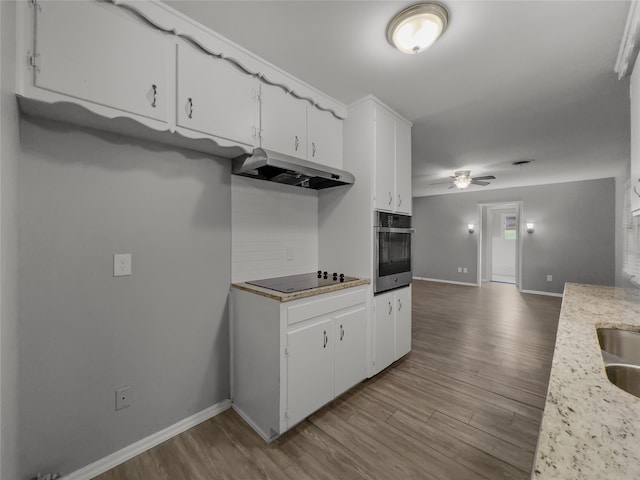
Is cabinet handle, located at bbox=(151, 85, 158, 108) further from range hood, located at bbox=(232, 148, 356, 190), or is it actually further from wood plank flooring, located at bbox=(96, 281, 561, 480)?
wood plank flooring, located at bbox=(96, 281, 561, 480)

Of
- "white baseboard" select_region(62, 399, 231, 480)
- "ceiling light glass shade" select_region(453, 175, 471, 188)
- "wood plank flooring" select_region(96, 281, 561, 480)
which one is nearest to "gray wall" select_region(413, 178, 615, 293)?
"ceiling light glass shade" select_region(453, 175, 471, 188)

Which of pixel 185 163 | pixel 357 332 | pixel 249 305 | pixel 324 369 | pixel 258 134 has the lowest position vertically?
pixel 324 369

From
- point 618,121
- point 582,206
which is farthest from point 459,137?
point 582,206

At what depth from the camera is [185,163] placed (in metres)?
1.85

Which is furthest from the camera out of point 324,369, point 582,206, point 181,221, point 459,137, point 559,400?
point 582,206

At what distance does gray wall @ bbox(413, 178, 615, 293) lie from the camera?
5406 mm


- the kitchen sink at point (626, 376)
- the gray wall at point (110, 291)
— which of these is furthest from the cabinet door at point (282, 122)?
the kitchen sink at point (626, 376)

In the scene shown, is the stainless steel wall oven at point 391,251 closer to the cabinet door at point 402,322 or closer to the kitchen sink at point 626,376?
the cabinet door at point 402,322

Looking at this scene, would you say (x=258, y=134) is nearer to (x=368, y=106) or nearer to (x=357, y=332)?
(x=368, y=106)

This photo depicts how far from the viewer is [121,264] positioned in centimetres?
158

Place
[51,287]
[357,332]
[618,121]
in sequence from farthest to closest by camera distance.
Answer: [618,121] < [357,332] < [51,287]

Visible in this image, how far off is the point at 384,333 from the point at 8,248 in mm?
2475

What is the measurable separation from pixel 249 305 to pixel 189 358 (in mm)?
543

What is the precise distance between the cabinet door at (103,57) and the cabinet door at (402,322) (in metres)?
2.44
